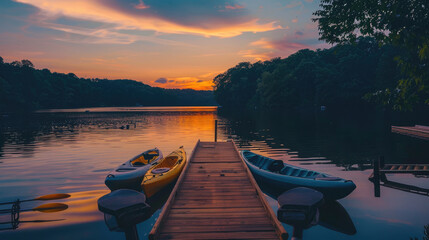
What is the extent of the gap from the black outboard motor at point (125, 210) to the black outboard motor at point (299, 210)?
2.43m

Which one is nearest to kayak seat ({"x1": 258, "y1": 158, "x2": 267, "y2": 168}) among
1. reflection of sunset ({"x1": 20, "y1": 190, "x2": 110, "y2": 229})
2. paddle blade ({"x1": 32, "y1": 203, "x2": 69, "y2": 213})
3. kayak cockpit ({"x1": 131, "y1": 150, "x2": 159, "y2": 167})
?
kayak cockpit ({"x1": 131, "y1": 150, "x2": 159, "y2": 167})

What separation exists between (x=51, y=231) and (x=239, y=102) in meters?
150

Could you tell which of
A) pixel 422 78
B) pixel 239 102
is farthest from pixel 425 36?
pixel 239 102

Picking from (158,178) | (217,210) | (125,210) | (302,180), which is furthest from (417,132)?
(125,210)

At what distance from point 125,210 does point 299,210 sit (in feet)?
9.79

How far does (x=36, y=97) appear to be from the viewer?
15025cm

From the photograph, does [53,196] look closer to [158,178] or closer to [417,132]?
[158,178]

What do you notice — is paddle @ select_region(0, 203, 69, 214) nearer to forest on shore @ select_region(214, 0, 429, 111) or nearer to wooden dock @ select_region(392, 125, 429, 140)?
forest on shore @ select_region(214, 0, 429, 111)

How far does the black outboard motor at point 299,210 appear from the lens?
15.7 ft

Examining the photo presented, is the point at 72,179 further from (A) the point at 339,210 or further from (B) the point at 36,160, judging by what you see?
(A) the point at 339,210

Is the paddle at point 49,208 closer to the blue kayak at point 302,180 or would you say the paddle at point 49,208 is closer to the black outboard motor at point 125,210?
the black outboard motor at point 125,210

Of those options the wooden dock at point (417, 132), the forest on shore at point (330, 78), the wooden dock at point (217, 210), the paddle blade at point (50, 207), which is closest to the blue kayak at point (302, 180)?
the wooden dock at point (217, 210)

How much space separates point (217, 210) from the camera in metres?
9.59

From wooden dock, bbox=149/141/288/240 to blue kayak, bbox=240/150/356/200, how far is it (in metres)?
1.29
